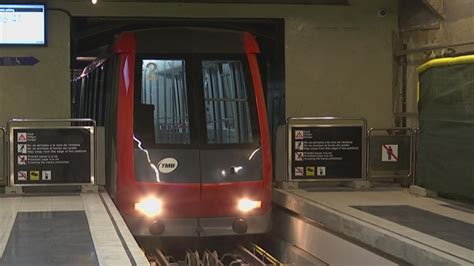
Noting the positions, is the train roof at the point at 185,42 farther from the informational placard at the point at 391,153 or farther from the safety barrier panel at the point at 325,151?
the informational placard at the point at 391,153

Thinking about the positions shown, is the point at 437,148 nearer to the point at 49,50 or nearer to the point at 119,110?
the point at 119,110

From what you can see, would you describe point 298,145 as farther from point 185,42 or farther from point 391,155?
point 185,42

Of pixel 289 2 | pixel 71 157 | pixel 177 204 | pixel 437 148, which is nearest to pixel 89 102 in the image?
pixel 71 157

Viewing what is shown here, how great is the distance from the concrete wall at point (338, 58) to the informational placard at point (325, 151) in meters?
1.22

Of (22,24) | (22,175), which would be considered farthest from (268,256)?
(22,24)

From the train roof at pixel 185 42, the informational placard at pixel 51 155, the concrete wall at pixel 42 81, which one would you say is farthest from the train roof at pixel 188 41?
the concrete wall at pixel 42 81

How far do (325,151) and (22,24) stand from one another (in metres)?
4.42

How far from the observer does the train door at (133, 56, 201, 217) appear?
7.33m

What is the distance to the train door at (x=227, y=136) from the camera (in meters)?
7.42

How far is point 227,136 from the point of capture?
7602 mm

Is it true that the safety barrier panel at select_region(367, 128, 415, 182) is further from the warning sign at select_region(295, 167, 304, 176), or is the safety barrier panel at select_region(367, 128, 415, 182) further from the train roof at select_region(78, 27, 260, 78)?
the train roof at select_region(78, 27, 260, 78)

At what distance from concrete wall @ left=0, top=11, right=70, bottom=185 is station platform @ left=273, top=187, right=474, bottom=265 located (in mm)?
3334

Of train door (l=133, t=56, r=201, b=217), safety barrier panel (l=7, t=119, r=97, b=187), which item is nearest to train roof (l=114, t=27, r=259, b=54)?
train door (l=133, t=56, r=201, b=217)

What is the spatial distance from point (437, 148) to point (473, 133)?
75cm
